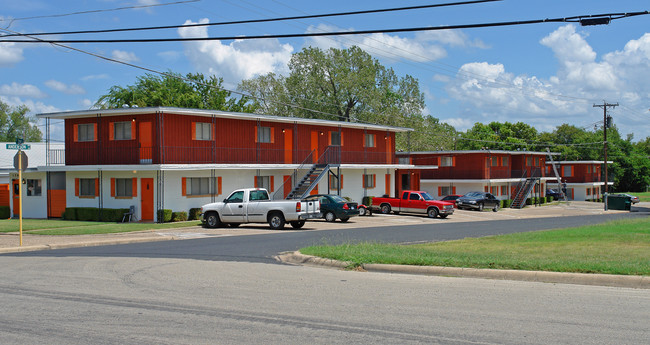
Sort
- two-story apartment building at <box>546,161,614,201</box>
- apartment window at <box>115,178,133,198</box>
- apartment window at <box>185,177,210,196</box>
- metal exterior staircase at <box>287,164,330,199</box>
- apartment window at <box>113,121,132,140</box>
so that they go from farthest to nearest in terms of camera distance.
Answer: two-story apartment building at <box>546,161,614,201</box>, metal exterior staircase at <box>287,164,330,199</box>, apartment window at <box>185,177,210,196</box>, apartment window at <box>113,121,132,140</box>, apartment window at <box>115,178,133,198</box>

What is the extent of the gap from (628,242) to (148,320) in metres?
14.5

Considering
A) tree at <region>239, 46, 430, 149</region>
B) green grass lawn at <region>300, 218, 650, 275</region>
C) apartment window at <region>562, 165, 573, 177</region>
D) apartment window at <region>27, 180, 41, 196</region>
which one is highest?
tree at <region>239, 46, 430, 149</region>

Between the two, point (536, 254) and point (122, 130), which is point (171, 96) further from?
point (536, 254)

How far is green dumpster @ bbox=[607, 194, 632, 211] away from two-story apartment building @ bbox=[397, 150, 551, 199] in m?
7.98

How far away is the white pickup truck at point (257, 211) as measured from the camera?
29.2m

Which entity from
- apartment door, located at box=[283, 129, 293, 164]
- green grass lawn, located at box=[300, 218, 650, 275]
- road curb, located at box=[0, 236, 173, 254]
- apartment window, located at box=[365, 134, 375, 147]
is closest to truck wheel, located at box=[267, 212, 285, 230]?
road curb, located at box=[0, 236, 173, 254]

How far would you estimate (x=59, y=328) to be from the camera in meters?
8.65

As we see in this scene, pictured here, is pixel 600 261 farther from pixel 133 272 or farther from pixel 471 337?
pixel 133 272

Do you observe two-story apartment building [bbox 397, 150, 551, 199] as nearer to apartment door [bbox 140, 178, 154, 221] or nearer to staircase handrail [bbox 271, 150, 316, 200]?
staircase handrail [bbox 271, 150, 316, 200]

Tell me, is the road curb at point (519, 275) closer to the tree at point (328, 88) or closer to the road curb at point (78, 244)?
the road curb at point (78, 244)

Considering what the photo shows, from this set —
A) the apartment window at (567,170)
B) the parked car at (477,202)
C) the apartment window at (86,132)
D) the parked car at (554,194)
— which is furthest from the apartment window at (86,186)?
the apartment window at (567,170)

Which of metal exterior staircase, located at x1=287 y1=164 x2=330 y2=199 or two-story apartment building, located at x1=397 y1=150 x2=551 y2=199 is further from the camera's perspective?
two-story apartment building, located at x1=397 y1=150 x2=551 y2=199

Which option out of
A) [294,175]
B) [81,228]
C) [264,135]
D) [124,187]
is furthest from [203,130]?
[81,228]

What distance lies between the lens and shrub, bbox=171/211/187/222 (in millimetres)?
35000
